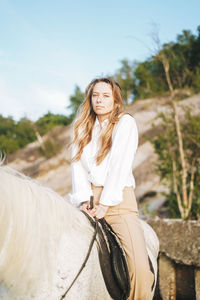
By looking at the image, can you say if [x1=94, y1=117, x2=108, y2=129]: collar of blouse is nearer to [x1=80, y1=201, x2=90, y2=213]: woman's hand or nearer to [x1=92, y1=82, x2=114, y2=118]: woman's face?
[x1=92, y1=82, x2=114, y2=118]: woman's face

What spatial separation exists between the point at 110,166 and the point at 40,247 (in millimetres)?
810

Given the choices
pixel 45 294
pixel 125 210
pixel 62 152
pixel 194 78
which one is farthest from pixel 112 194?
pixel 62 152

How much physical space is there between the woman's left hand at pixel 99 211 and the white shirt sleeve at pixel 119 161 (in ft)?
0.14

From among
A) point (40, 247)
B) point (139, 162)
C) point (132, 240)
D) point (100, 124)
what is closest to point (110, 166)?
point (100, 124)

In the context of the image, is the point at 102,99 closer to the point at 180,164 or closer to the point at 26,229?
the point at 26,229

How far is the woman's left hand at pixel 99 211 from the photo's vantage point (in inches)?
74.7

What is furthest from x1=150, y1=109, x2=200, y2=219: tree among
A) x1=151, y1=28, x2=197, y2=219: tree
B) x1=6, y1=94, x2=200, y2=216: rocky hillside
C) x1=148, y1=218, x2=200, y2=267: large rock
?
x1=148, y1=218, x2=200, y2=267: large rock

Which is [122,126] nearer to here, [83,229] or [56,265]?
[83,229]

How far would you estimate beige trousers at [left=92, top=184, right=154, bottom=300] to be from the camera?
5.98 ft

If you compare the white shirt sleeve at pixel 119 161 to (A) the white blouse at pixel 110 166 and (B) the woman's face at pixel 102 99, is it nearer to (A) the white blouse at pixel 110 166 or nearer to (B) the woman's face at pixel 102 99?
(A) the white blouse at pixel 110 166

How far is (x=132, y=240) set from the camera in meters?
1.88

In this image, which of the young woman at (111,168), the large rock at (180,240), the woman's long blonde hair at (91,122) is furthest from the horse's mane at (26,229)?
the large rock at (180,240)

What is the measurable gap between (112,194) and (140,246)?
474 millimetres

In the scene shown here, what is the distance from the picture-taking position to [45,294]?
138 cm
